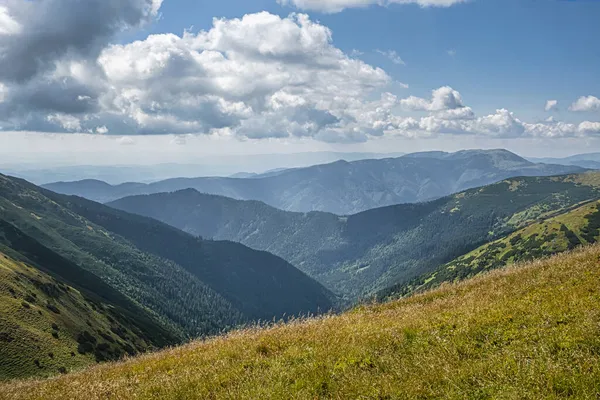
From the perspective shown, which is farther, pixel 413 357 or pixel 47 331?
pixel 47 331

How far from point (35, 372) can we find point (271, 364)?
193 ft

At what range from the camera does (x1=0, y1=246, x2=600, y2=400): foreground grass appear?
7562 millimetres

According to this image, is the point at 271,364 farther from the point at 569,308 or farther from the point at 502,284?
the point at 502,284

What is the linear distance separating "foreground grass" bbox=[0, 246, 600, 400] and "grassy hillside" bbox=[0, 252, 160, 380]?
161ft

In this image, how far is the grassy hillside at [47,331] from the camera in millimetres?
55647

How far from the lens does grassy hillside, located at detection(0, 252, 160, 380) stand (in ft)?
183

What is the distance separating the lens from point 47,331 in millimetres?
68625

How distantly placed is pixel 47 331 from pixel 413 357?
79.2m

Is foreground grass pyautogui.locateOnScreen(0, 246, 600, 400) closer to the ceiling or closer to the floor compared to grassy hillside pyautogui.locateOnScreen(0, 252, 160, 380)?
closer to the ceiling

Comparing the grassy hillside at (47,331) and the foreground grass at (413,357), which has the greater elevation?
the foreground grass at (413,357)

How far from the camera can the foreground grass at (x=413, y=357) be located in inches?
298

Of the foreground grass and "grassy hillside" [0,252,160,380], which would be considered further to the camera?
"grassy hillside" [0,252,160,380]

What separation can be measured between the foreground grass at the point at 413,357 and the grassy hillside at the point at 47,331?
49.0 m

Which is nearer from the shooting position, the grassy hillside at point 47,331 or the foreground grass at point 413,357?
the foreground grass at point 413,357
